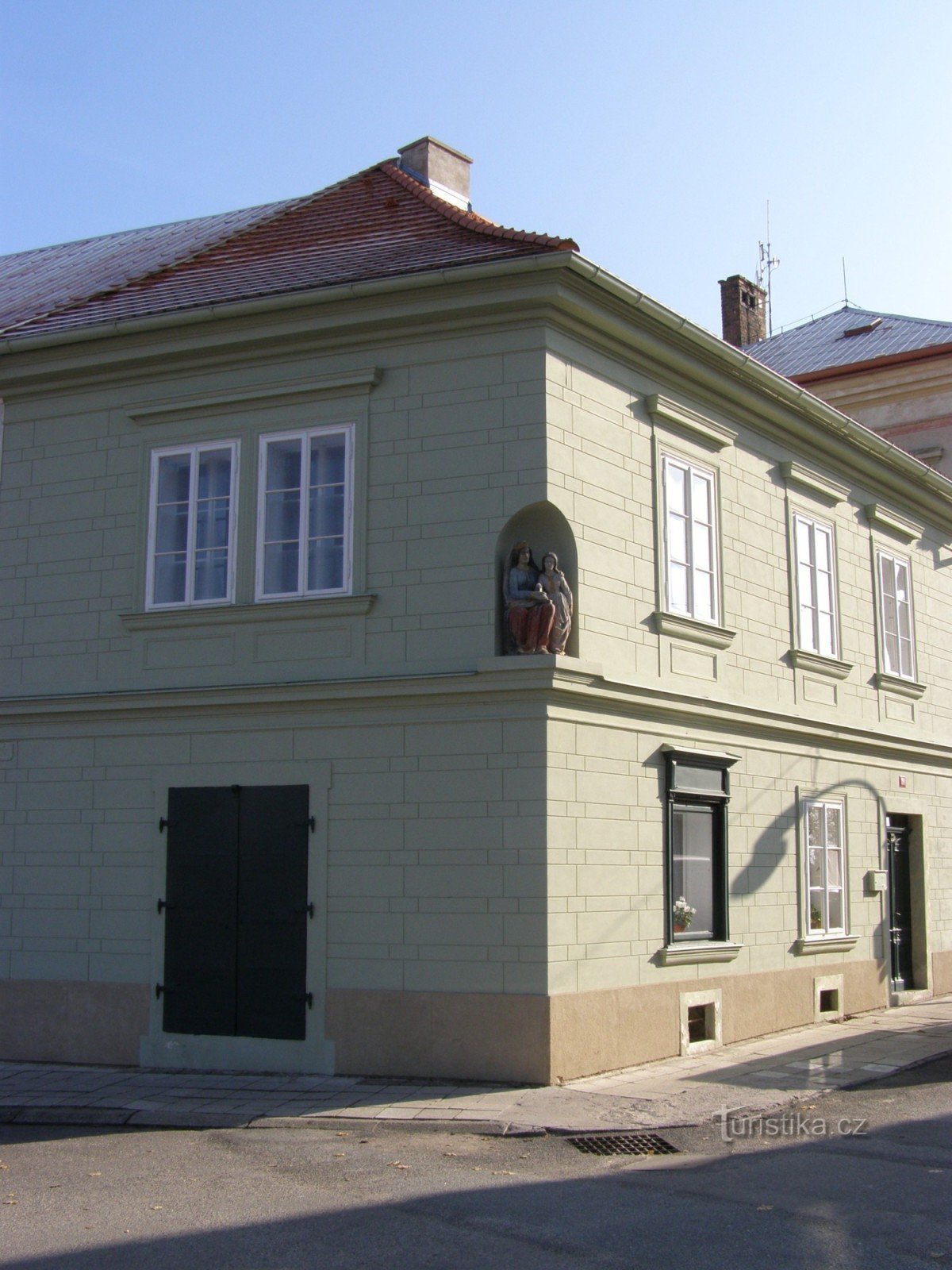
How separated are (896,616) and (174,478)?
387 inches

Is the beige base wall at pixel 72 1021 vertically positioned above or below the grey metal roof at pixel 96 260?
below

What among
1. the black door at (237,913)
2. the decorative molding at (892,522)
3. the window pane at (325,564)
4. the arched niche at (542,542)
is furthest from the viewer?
the decorative molding at (892,522)

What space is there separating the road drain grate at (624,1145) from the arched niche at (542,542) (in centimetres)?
411

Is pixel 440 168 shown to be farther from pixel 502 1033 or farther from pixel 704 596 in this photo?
pixel 502 1033

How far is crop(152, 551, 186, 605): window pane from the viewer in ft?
43.2

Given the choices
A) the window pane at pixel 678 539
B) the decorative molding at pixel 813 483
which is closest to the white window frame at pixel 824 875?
the window pane at pixel 678 539

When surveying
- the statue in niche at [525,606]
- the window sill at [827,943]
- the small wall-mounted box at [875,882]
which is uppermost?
the statue in niche at [525,606]

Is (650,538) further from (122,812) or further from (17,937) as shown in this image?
(17,937)

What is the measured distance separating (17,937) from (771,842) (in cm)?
764

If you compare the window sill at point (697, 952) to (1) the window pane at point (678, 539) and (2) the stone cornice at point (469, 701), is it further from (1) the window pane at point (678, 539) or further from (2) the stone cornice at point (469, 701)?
(1) the window pane at point (678, 539)

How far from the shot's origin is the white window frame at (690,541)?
13.6 metres

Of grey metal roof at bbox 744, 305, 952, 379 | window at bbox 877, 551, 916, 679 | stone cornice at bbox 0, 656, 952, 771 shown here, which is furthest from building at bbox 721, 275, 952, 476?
stone cornice at bbox 0, 656, 952, 771

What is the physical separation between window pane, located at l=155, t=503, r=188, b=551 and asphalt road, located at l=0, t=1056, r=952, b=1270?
5.38 m

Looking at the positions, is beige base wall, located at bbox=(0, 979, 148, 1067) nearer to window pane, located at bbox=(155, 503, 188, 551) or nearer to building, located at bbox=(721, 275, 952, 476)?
window pane, located at bbox=(155, 503, 188, 551)
